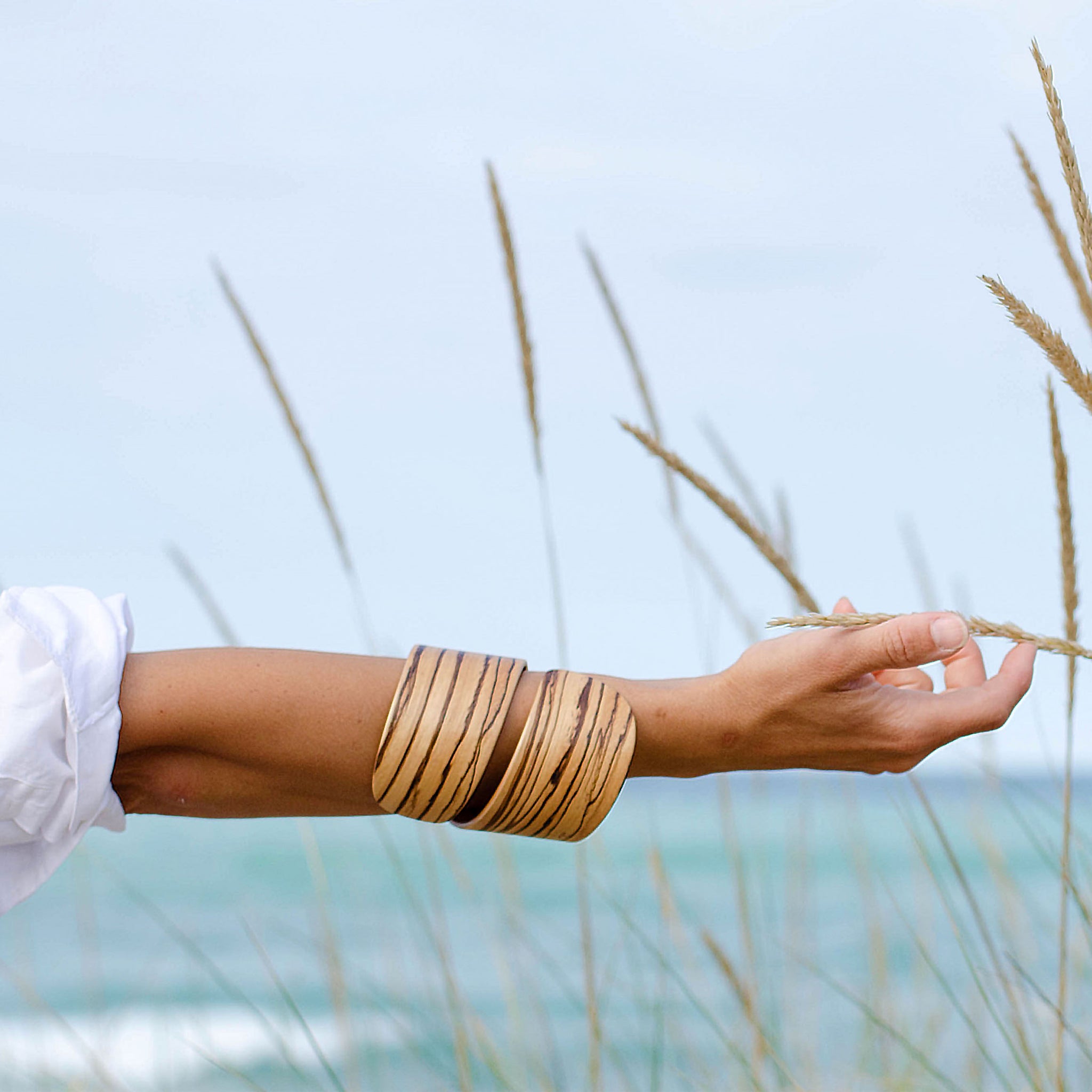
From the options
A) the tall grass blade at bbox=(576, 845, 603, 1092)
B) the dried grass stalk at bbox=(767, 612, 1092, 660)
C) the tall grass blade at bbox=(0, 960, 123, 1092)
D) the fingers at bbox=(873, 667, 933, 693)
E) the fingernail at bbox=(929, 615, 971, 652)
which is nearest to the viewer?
the dried grass stalk at bbox=(767, 612, 1092, 660)

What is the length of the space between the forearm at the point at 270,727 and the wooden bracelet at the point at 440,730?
0.02m

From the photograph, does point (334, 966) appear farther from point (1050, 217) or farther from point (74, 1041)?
point (1050, 217)

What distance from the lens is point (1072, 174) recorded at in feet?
1.58

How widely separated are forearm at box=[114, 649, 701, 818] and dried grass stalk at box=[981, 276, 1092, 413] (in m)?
0.30

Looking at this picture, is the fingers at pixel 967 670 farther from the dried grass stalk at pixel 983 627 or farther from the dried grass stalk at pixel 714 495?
the dried grass stalk at pixel 983 627

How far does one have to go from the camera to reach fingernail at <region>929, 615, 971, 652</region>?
1.85 ft

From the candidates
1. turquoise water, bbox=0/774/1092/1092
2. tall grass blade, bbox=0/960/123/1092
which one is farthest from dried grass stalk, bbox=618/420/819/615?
tall grass blade, bbox=0/960/123/1092

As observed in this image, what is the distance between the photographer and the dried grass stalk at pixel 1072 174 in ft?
1.56

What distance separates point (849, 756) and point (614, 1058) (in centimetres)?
55

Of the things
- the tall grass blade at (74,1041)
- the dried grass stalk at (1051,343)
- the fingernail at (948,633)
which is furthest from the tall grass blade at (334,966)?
the dried grass stalk at (1051,343)

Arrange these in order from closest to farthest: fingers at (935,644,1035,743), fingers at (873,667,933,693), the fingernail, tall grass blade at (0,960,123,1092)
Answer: the fingernail < fingers at (935,644,1035,743) < fingers at (873,667,933,693) < tall grass blade at (0,960,123,1092)

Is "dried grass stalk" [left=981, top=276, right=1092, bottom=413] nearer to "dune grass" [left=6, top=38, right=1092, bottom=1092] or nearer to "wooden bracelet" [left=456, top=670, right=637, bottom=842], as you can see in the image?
"dune grass" [left=6, top=38, right=1092, bottom=1092]

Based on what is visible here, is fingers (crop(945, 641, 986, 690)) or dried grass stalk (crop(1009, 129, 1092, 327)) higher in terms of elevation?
dried grass stalk (crop(1009, 129, 1092, 327))

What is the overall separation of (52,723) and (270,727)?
111 mm
